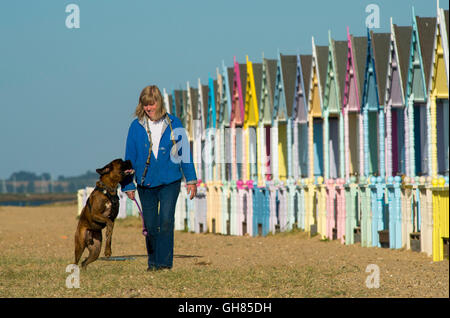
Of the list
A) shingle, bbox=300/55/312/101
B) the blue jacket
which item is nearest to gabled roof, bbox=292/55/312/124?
shingle, bbox=300/55/312/101

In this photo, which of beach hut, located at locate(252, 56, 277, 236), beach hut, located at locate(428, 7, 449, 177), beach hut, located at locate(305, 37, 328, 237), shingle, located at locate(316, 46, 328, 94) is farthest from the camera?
beach hut, located at locate(252, 56, 277, 236)

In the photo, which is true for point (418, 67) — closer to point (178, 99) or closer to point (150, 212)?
point (150, 212)

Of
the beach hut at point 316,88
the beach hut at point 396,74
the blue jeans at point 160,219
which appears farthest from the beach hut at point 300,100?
the blue jeans at point 160,219

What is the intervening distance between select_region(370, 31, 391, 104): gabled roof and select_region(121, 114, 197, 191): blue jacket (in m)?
8.74

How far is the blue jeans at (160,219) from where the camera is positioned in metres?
11.0

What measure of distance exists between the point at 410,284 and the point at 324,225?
10.1m

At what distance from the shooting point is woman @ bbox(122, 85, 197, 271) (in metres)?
10.9

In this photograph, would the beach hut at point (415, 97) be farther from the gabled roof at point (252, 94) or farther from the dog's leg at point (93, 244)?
the gabled roof at point (252, 94)

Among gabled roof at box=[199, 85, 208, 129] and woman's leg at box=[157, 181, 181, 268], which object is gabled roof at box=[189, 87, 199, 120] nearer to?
gabled roof at box=[199, 85, 208, 129]

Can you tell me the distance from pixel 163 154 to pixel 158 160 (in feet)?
0.28

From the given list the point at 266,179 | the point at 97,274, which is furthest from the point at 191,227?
the point at 97,274

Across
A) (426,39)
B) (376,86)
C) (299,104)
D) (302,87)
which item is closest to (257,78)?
(299,104)

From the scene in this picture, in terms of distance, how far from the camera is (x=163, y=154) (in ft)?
35.9

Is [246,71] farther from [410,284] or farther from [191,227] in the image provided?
[410,284]
